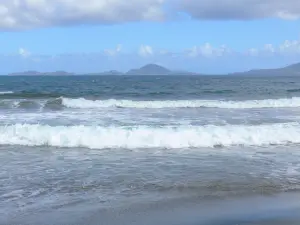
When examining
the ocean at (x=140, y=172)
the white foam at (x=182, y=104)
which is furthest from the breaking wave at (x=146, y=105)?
the ocean at (x=140, y=172)

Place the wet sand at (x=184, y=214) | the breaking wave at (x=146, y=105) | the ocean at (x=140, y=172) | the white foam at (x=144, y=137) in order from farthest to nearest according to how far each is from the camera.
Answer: the breaking wave at (x=146, y=105), the white foam at (x=144, y=137), the ocean at (x=140, y=172), the wet sand at (x=184, y=214)

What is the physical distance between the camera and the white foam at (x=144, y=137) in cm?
1308

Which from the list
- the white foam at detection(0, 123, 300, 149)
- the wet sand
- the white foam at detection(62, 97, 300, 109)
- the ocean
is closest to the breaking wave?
the white foam at detection(62, 97, 300, 109)

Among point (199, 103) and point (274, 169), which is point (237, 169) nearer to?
point (274, 169)

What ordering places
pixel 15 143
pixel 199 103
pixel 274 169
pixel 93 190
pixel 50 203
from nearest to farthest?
pixel 50 203 → pixel 93 190 → pixel 274 169 → pixel 15 143 → pixel 199 103

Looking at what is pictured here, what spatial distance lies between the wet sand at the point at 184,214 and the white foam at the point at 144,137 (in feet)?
19.1

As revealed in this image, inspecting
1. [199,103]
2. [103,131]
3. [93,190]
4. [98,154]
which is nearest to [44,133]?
[103,131]

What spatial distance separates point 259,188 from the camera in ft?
26.3

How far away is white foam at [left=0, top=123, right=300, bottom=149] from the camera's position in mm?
13078

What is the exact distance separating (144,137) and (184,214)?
22.9 feet

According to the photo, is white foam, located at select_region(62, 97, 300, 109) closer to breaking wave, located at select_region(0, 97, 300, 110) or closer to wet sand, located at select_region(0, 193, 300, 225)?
breaking wave, located at select_region(0, 97, 300, 110)

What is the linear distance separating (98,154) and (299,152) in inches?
215

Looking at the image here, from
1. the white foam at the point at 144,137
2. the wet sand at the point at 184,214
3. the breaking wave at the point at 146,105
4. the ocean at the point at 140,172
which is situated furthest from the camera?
the breaking wave at the point at 146,105

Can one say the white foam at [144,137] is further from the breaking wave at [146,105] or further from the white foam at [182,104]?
the white foam at [182,104]
